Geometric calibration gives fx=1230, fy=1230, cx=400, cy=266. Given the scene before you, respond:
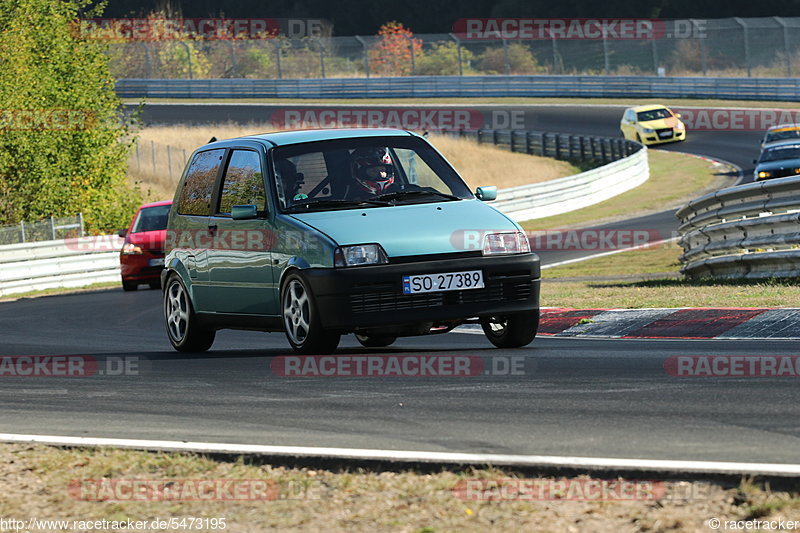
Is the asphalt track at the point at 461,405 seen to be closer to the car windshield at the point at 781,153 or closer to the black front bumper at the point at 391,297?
the black front bumper at the point at 391,297

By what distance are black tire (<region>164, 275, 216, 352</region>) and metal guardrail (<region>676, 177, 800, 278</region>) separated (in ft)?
22.3

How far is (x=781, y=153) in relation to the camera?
31.8 m

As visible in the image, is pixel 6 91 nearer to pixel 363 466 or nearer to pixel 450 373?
pixel 450 373

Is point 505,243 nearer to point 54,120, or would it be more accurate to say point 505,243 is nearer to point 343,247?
point 343,247

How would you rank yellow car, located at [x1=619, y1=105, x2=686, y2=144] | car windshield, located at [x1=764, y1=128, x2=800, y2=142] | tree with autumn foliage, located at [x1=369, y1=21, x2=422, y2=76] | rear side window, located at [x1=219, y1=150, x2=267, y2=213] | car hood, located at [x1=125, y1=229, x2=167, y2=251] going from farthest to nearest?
tree with autumn foliage, located at [x1=369, y1=21, x2=422, y2=76] < yellow car, located at [x1=619, y1=105, x2=686, y2=144] < car windshield, located at [x1=764, y1=128, x2=800, y2=142] < car hood, located at [x1=125, y1=229, x2=167, y2=251] < rear side window, located at [x1=219, y1=150, x2=267, y2=213]

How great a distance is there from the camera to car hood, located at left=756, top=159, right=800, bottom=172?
30777 mm

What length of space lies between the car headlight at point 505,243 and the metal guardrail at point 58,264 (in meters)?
18.8

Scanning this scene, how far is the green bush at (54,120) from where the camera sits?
30875 millimetres

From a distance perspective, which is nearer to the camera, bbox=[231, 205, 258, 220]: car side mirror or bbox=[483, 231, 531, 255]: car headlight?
bbox=[483, 231, 531, 255]: car headlight

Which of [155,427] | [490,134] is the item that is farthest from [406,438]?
[490,134]

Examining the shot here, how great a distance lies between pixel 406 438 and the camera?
18.4ft

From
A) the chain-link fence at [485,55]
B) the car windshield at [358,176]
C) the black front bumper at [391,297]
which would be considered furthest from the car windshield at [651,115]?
the black front bumper at [391,297]

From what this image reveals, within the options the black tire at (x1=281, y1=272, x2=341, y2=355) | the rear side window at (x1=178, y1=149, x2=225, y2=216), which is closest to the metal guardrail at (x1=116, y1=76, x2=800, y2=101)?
the rear side window at (x1=178, y1=149, x2=225, y2=216)

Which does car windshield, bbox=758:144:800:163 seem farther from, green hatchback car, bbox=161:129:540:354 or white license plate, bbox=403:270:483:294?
white license plate, bbox=403:270:483:294
